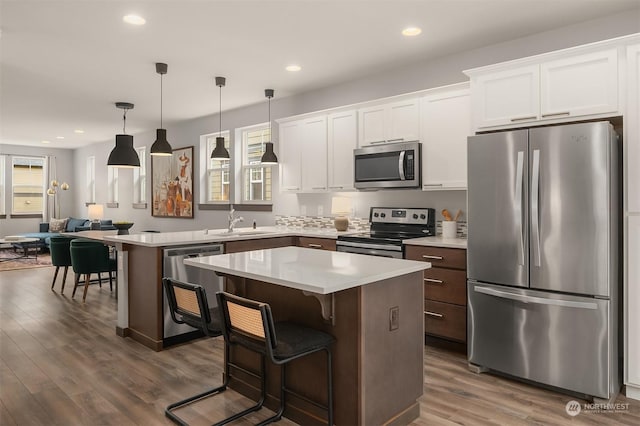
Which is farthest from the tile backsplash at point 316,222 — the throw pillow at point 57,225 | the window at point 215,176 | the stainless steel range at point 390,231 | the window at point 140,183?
the throw pillow at point 57,225

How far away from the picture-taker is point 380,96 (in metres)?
4.92

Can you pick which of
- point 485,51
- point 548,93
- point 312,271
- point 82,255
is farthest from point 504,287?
point 82,255

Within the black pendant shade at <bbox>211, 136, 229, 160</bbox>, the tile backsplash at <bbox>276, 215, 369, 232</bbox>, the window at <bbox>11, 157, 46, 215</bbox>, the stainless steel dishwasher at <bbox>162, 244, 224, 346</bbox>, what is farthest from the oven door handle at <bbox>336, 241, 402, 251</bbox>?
the window at <bbox>11, 157, 46, 215</bbox>

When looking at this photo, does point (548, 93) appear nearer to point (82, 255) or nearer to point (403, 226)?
point (403, 226)

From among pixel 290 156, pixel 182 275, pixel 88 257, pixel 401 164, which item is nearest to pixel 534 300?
pixel 401 164

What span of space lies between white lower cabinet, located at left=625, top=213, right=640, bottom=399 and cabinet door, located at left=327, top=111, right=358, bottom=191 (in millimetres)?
2658

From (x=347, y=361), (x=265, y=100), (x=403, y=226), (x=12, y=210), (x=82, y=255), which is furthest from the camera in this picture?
(x=12, y=210)

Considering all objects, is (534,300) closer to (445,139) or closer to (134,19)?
(445,139)

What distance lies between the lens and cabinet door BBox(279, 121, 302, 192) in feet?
17.8

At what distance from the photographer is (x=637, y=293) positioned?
2.79m

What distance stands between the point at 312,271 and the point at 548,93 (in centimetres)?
215

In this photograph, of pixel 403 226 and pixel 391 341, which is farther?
pixel 403 226

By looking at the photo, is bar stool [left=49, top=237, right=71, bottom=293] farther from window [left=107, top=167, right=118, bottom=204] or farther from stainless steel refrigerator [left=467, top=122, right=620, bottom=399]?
stainless steel refrigerator [left=467, top=122, right=620, bottom=399]

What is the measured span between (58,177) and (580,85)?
1208cm
